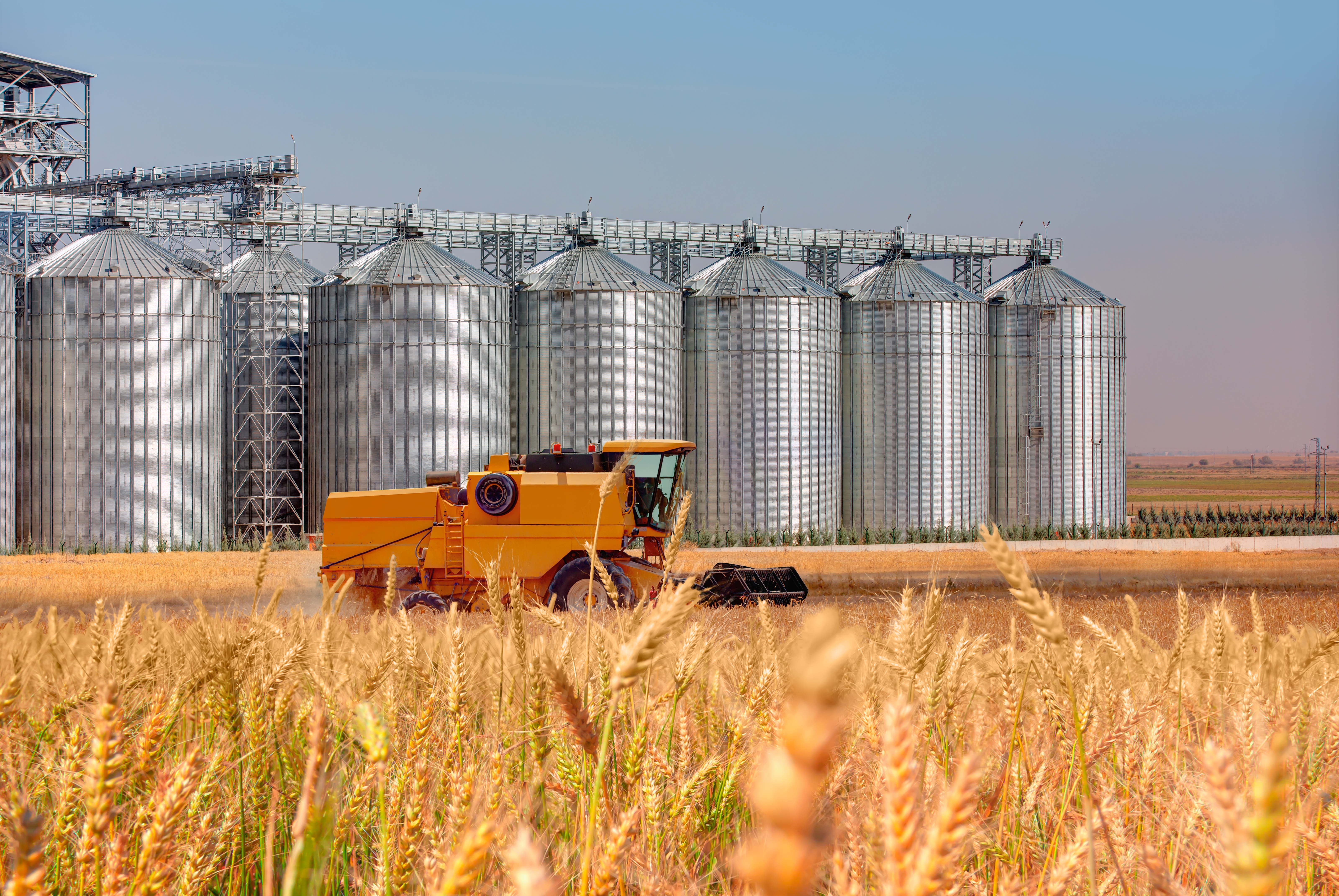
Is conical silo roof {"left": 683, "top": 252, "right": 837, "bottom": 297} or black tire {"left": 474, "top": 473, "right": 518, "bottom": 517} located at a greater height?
conical silo roof {"left": 683, "top": 252, "right": 837, "bottom": 297}

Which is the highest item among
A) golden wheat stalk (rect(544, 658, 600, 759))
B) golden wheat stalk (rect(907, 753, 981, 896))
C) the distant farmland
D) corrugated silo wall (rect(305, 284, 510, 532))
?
corrugated silo wall (rect(305, 284, 510, 532))

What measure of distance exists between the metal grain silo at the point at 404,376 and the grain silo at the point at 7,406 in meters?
8.31

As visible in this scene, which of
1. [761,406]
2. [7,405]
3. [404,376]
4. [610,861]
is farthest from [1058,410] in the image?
[610,861]

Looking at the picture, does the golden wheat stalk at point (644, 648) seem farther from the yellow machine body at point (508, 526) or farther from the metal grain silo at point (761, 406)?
the metal grain silo at point (761, 406)

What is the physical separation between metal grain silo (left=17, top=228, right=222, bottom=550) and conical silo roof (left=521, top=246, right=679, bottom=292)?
36.0 feet

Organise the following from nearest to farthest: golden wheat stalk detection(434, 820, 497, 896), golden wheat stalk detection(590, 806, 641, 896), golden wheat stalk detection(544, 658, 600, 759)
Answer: golden wheat stalk detection(434, 820, 497, 896) < golden wheat stalk detection(590, 806, 641, 896) < golden wheat stalk detection(544, 658, 600, 759)

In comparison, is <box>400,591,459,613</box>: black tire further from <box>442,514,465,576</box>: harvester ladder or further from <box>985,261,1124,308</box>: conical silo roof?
<box>985,261,1124,308</box>: conical silo roof

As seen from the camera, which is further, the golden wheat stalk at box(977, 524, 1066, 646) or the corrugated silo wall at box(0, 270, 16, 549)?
the corrugated silo wall at box(0, 270, 16, 549)

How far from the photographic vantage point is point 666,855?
294 centimetres

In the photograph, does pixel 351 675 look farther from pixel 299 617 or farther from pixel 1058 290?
pixel 1058 290

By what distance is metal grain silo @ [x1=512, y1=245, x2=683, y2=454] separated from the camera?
36.9m

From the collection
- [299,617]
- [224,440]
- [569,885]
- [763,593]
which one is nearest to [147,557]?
[224,440]

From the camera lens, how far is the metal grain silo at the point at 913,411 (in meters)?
39.8

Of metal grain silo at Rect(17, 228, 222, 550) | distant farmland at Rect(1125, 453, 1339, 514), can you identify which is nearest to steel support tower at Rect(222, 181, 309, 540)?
metal grain silo at Rect(17, 228, 222, 550)
